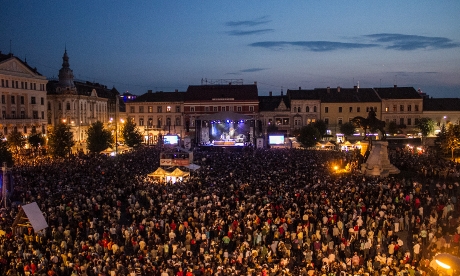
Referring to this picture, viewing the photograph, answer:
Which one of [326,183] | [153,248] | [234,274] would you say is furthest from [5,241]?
[326,183]

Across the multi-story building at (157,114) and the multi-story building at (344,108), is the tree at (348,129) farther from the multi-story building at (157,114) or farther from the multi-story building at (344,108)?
the multi-story building at (157,114)

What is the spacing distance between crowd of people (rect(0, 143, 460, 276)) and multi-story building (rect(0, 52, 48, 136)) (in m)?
29.8

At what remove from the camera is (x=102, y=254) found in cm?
1488

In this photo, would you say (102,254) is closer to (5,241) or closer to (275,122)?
(5,241)

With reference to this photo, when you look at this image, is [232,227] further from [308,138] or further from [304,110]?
[304,110]

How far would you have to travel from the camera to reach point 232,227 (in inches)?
664

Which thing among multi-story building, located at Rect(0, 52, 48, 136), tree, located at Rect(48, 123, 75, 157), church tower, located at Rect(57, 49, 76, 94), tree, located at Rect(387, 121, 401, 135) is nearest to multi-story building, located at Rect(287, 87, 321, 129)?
tree, located at Rect(387, 121, 401, 135)

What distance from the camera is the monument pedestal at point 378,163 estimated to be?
29266 mm

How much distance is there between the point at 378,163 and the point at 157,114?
162 ft

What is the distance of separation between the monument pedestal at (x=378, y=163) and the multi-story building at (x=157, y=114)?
150ft

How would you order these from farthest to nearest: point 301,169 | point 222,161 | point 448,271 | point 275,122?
point 275,122 < point 222,161 < point 301,169 < point 448,271

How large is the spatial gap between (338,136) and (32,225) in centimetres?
5085

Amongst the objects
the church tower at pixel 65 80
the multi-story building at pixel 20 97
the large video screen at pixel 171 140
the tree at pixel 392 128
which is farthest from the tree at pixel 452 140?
the church tower at pixel 65 80

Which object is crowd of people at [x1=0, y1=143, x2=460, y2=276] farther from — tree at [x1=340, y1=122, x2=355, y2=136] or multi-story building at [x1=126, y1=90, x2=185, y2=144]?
multi-story building at [x1=126, y1=90, x2=185, y2=144]
